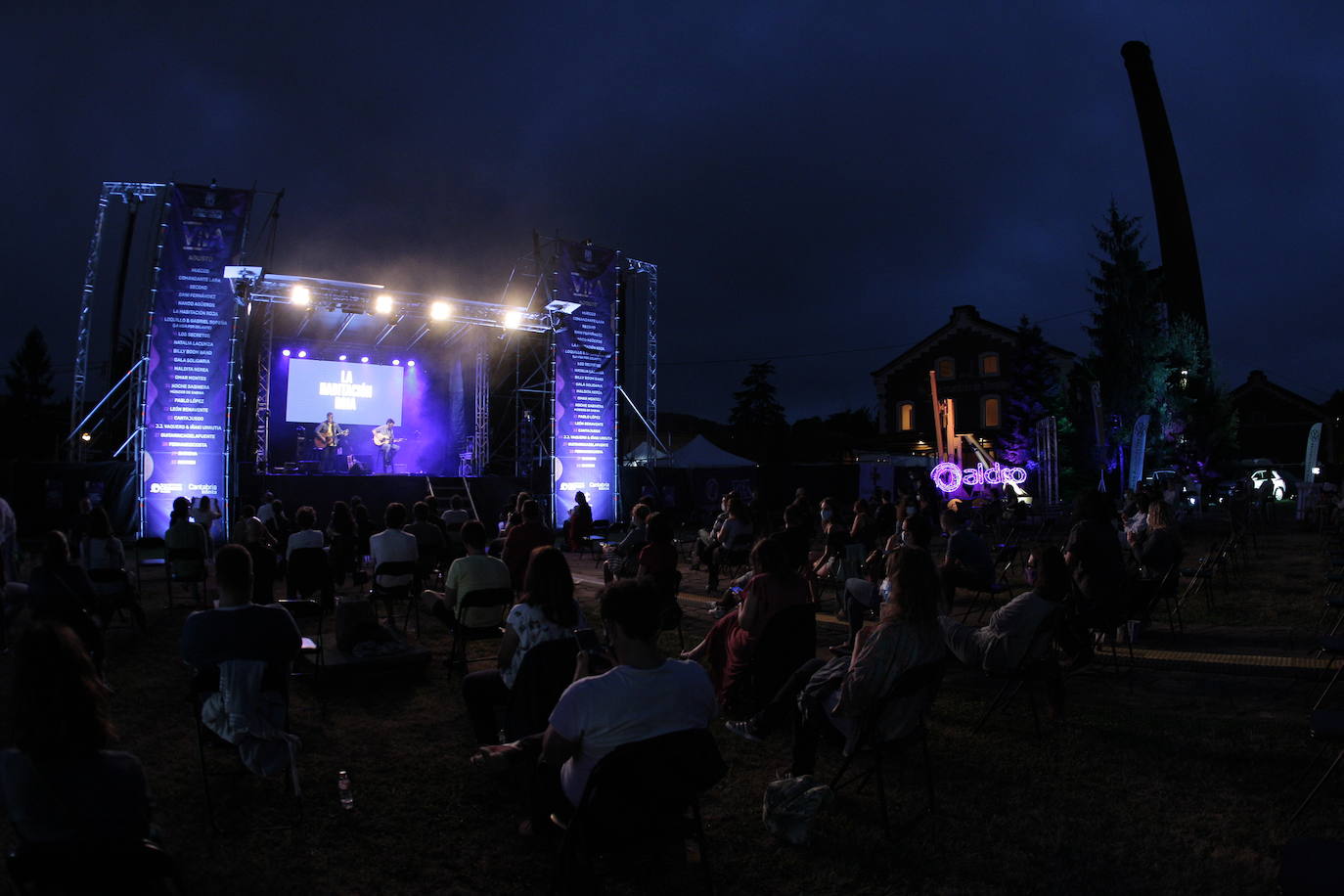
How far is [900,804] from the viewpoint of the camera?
13.0 feet

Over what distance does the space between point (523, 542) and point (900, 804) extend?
4465mm

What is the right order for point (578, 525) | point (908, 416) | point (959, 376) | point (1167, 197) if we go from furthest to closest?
point (908, 416) < point (959, 376) < point (1167, 197) < point (578, 525)

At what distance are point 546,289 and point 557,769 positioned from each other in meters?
16.6

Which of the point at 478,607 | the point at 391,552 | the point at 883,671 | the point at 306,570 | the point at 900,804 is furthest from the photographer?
the point at 306,570

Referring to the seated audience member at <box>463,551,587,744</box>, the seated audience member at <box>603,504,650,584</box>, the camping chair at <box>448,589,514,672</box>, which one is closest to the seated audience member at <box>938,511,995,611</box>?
the seated audience member at <box>603,504,650,584</box>

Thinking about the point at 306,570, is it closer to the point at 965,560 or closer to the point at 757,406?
the point at 965,560

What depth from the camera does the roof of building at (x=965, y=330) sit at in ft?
122

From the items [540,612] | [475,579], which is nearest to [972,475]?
[475,579]

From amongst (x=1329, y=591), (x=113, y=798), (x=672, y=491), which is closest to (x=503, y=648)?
(x=113, y=798)

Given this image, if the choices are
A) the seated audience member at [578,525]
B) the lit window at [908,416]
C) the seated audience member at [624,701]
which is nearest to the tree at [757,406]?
the lit window at [908,416]

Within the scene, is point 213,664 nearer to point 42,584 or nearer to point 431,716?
point 431,716

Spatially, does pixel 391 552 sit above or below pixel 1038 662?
above

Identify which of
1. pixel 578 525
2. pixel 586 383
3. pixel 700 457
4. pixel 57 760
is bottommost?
pixel 57 760

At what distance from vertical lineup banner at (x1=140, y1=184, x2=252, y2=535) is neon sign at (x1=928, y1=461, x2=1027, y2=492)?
18.8 m
